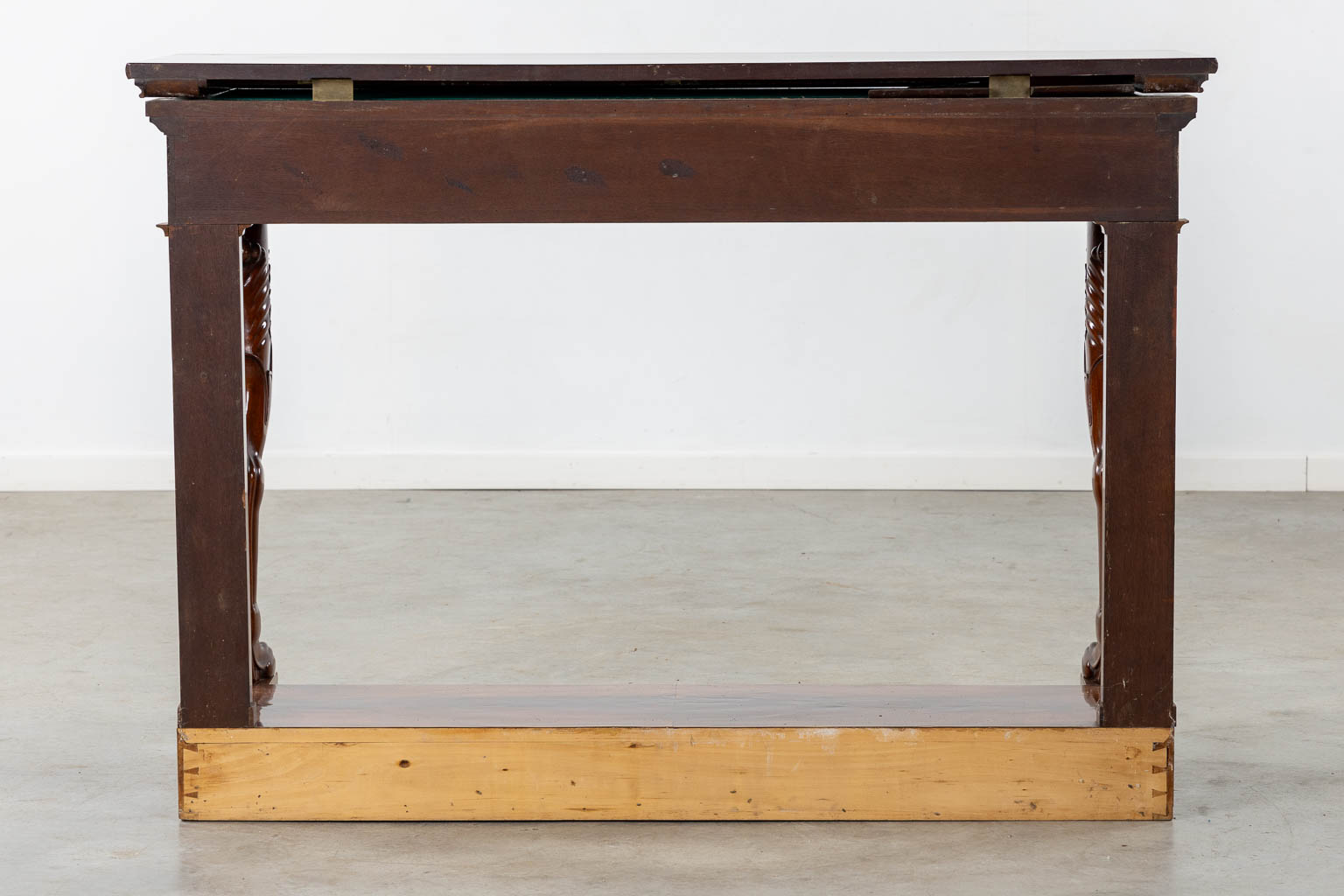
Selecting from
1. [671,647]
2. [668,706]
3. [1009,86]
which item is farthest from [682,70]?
[671,647]

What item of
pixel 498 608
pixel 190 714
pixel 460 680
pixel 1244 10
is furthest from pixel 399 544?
pixel 1244 10

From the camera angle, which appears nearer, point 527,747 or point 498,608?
point 527,747

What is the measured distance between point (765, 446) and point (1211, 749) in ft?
8.89

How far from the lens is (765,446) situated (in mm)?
5227

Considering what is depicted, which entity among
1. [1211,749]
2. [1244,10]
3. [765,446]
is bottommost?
[1211,749]

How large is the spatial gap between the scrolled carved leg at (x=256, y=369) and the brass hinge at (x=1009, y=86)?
42.8 inches

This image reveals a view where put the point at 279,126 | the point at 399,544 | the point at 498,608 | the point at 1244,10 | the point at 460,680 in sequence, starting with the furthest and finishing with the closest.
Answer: the point at 1244,10 → the point at 399,544 → the point at 498,608 → the point at 460,680 → the point at 279,126

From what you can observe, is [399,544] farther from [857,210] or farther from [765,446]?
[857,210]

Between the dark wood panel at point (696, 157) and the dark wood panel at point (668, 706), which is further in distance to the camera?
the dark wood panel at point (668, 706)

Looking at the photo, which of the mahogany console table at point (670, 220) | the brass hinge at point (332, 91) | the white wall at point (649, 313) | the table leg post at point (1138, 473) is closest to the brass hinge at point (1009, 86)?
the mahogany console table at point (670, 220)

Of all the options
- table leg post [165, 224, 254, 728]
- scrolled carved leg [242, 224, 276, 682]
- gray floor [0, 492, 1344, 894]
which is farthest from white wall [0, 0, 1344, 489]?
table leg post [165, 224, 254, 728]

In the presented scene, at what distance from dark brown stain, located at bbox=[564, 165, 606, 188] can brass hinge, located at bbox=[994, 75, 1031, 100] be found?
536mm

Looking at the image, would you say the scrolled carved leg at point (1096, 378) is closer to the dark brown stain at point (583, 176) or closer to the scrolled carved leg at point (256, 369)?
the dark brown stain at point (583, 176)

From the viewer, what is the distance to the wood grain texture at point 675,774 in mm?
2264
